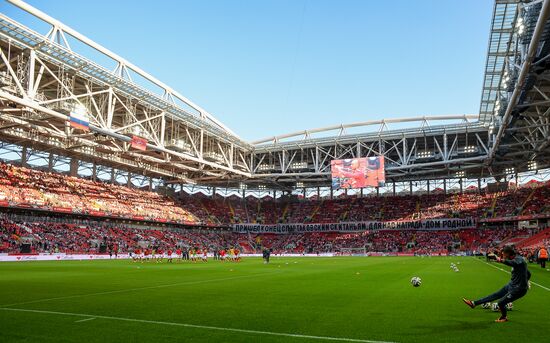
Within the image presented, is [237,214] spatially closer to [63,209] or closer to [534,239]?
[63,209]

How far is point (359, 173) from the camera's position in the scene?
2405 inches

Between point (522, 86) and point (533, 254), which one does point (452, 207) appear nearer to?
point (533, 254)

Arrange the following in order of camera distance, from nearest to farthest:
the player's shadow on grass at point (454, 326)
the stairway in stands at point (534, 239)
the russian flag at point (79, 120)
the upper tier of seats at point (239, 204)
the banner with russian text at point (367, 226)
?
the player's shadow on grass at point (454, 326), the russian flag at point (79, 120), the stairway in stands at point (534, 239), the upper tier of seats at point (239, 204), the banner with russian text at point (367, 226)

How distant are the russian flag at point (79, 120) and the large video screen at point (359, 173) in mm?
35157

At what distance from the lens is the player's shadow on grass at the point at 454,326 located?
8.65m

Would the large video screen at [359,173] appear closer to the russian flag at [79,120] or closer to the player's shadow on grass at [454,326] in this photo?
the russian flag at [79,120]

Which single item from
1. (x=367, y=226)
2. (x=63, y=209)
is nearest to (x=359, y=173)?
(x=367, y=226)

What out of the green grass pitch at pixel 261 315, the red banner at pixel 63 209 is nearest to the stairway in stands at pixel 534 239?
the green grass pitch at pixel 261 315

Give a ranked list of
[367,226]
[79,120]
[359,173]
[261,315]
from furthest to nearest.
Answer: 1. [367,226]
2. [359,173]
3. [79,120]
4. [261,315]

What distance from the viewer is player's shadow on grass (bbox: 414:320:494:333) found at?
Answer: 28.4 feet

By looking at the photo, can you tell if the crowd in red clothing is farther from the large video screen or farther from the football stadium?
the large video screen

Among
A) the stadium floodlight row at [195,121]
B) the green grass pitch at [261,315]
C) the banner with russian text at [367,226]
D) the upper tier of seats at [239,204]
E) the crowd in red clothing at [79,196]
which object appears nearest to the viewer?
the green grass pitch at [261,315]

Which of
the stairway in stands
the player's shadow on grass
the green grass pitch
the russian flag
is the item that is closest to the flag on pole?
the russian flag

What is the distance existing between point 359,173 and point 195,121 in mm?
24205
